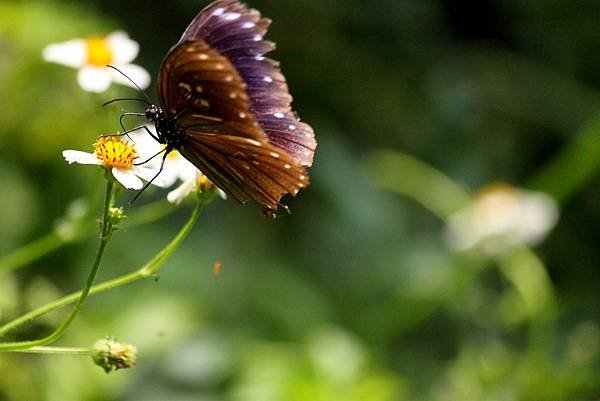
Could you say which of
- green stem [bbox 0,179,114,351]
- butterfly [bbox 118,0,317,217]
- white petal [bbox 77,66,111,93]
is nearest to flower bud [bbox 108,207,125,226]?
green stem [bbox 0,179,114,351]

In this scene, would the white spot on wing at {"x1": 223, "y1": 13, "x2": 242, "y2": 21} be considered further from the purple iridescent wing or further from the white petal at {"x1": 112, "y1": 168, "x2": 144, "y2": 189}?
the white petal at {"x1": 112, "y1": 168, "x2": 144, "y2": 189}

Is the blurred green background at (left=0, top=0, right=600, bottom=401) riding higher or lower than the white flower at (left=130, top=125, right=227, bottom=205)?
higher

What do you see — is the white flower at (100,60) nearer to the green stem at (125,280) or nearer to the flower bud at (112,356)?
the green stem at (125,280)

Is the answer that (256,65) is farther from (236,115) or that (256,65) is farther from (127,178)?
(127,178)

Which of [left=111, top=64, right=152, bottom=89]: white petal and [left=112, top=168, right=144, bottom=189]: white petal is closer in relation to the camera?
[left=112, top=168, right=144, bottom=189]: white petal

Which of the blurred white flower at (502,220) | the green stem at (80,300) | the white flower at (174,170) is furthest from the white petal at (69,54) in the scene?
the blurred white flower at (502,220)

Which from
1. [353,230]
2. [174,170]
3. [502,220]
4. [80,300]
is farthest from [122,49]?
[353,230]
